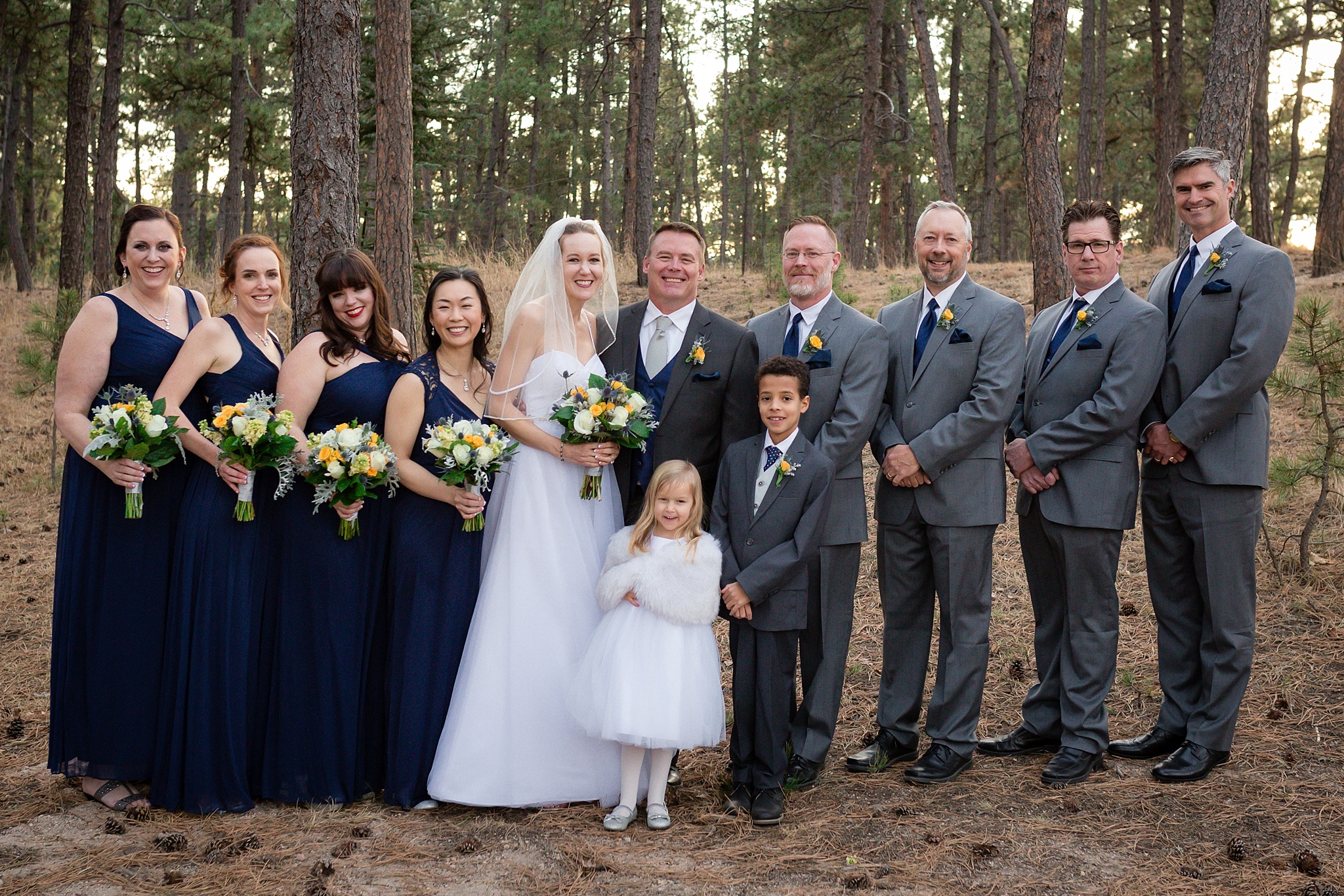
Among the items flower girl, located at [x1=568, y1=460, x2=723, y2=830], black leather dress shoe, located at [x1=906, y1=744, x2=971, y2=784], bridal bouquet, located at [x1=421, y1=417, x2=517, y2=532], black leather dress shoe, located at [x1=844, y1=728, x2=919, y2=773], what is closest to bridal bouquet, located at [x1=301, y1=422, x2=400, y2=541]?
bridal bouquet, located at [x1=421, y1=417, x2=517, y2=532]

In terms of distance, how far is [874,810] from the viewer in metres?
4.57

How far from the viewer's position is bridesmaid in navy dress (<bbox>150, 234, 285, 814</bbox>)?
4.55m

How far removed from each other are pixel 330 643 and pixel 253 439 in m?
1.05

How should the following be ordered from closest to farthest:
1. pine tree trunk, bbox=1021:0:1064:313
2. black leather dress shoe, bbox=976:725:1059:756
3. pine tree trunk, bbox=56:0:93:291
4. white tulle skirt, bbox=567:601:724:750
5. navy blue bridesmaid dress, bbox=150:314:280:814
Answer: white tulle skirt, bbox=567:601:724:750
navy blue bridesmaid dress, bbox=150:314:280:814
black leather dress shoe, bbox=976:725:1059:756
pine tree trunk, bbox=1021:0:1064:313
pine tree trunk, bbox=56:0:93:291

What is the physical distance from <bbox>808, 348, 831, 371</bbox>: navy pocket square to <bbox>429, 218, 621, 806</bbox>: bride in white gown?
38.9 inches

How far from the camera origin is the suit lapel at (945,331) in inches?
195

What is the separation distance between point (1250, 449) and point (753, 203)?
50.3m

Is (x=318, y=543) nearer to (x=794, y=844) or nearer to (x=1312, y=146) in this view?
(x=794, y=844)

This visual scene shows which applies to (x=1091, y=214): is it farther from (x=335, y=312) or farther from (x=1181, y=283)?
(x=335, y=312)

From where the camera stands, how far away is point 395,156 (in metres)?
9.90

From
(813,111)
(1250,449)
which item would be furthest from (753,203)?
(1250,449)

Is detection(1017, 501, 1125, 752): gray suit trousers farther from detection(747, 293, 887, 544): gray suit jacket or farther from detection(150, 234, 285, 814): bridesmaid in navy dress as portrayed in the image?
detection(150, 234, 285, 814): bridesmaid in navy dress

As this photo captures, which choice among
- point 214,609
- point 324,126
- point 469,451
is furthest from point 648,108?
point 214,609

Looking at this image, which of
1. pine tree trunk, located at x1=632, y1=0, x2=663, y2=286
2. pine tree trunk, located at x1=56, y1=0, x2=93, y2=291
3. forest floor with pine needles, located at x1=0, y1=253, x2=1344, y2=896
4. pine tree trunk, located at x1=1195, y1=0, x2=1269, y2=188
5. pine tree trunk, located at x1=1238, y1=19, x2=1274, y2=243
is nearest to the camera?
forest floor with pine needles, located at x1=0, y1=253, x2=1344, y2=896
